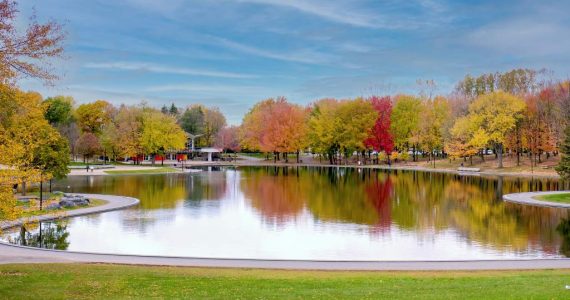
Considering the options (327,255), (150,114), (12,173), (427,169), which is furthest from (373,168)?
(12,173)

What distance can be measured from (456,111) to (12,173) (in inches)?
3790

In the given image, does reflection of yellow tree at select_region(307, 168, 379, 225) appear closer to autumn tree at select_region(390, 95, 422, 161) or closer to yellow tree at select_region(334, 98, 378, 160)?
yellow tree at select_region(334, 98, 378, 160)

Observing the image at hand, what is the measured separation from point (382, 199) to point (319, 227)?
16.5 metres

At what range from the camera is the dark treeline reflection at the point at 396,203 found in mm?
32438

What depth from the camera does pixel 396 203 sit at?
153 ft

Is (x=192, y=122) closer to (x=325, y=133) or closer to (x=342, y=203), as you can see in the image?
(x=325, y=133)

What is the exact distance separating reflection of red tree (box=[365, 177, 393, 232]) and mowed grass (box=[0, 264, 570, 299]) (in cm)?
1466

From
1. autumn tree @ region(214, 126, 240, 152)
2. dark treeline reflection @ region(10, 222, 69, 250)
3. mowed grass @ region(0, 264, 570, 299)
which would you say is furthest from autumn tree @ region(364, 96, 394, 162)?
mowed grass @ region(0, 264, 570, 299)

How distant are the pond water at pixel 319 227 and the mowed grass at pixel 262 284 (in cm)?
391

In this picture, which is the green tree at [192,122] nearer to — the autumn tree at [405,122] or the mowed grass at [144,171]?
the autumn tree at [405,122]

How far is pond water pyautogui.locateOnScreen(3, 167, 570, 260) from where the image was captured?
2727 centimetres

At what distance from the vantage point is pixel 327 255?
2608 centimetres

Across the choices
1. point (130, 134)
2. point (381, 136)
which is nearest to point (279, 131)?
point (381, 136)

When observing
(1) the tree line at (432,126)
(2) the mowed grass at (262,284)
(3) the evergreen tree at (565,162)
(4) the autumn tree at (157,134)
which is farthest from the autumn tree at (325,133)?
(2) the mowed grass at (262,284)
